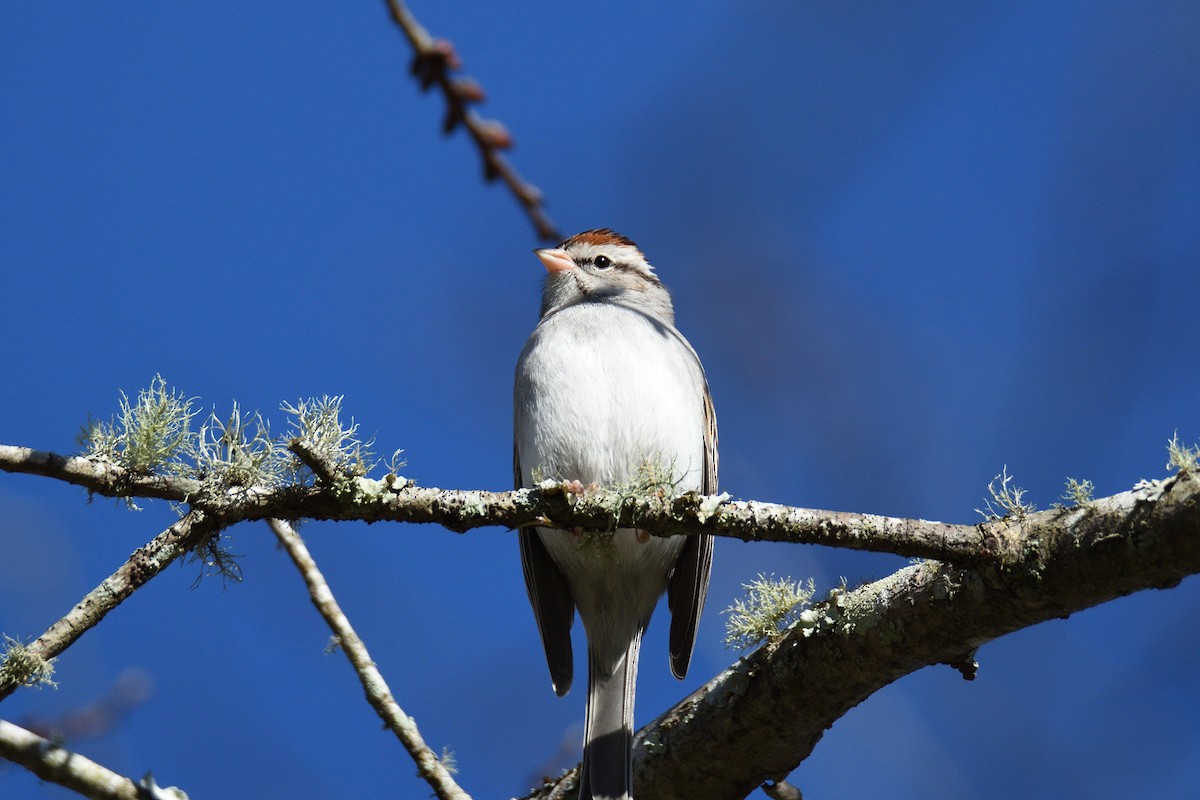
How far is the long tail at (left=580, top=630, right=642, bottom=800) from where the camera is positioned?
11.0 ft

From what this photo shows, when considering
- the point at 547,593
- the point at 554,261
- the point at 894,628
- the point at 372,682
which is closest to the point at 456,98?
the point at 894,628

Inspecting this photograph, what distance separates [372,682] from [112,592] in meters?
1.24

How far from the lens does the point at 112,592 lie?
2.33m

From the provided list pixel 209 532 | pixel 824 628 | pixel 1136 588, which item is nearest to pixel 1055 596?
pixel 1136 588

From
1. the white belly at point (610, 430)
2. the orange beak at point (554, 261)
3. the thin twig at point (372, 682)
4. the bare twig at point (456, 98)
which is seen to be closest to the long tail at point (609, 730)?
the white belly at point (610, 430)

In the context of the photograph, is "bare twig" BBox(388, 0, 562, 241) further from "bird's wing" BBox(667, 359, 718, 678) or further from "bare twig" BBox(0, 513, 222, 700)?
"bird's wing" BBox(667, 359, 718, 678)

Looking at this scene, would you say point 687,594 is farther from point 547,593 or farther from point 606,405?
point 606,405

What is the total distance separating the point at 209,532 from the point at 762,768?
68.8 inches

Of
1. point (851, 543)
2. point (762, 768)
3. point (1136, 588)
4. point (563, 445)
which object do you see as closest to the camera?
point (1136, 588)

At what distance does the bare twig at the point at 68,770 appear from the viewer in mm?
2326

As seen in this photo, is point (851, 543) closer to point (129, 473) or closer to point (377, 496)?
point (377, 496)

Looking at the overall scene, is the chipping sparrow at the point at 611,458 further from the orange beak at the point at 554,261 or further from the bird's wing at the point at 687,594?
the orange beak at the point at 554,261

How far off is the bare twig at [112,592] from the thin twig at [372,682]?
3.15ft

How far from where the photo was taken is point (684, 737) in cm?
333
